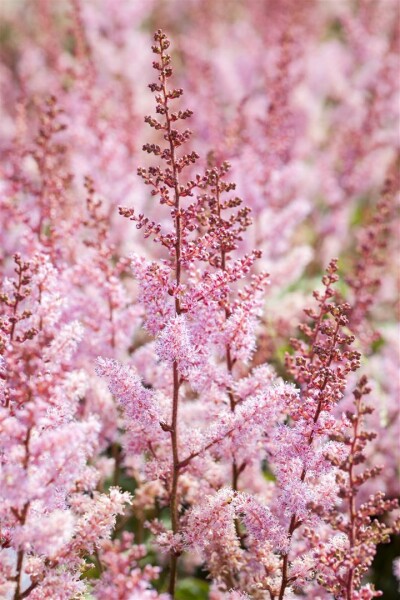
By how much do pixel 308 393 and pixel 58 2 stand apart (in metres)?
5.02

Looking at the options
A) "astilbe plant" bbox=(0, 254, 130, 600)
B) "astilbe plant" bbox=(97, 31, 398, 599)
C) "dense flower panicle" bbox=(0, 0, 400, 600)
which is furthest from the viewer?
"astilbe plant" bbox=(97, 31, 398, 599)

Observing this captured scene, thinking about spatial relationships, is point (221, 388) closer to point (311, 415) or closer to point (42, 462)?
point (311, 415)

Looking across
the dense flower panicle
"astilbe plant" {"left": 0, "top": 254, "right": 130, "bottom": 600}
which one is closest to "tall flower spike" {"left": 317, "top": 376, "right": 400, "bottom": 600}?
the dense flower panicle

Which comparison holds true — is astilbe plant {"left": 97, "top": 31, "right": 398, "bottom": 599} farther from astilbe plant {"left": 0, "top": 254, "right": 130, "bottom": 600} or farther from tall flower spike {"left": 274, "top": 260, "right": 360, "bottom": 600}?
astilbe plant {"left": 0, "top": 254, "right": 130, "bottom": 600}

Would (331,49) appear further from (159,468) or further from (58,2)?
(159,468)

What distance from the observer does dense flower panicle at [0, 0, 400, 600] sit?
133 centimetres

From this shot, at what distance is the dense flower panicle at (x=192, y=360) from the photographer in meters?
1.33

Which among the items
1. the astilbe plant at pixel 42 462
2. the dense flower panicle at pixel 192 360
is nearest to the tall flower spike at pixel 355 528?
the dense flower panicle at pixel 192 360

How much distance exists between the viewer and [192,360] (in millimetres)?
1476

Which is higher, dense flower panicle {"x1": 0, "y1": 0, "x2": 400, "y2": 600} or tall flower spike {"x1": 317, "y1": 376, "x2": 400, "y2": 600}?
dense flower panicle {"x1": 0, "y1": 0, "x2": 400, "y2": 600}

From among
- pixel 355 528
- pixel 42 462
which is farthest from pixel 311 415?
pixel 42 462

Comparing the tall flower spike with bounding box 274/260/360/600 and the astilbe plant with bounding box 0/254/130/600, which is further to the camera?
the tall flower spike with bounding box 274/260/360/600

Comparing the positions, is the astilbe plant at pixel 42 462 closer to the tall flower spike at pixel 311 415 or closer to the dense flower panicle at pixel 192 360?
the dense flower panicle at pixel 192 360

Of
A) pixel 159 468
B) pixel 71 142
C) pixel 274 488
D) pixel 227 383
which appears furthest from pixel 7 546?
pixel 71 142
